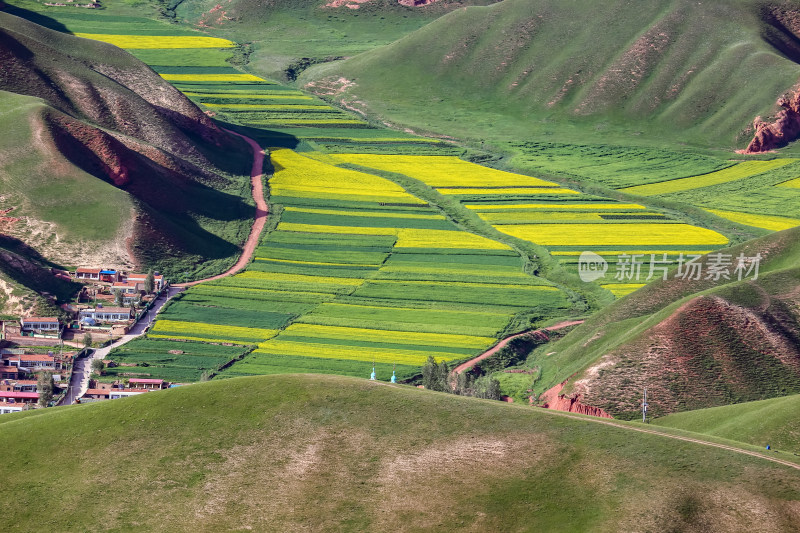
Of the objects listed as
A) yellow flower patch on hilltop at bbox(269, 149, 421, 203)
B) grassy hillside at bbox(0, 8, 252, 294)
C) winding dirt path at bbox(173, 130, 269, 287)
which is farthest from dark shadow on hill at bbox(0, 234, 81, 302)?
yellow flower patch on hilltop at bbox(269, 149, 421, 203)

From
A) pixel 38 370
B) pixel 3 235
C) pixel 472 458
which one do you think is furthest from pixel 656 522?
pixel 3 235

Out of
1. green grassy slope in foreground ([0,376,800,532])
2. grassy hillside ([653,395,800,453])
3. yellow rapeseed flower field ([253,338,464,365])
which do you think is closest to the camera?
green grassy slope in foreground ([0,376,800,532])

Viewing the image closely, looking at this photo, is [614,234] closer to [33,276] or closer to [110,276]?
[110,276]

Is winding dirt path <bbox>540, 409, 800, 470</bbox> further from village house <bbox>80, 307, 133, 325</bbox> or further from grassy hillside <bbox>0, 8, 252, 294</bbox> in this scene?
grassy hillside <bbox>0, 8, 252, 294</bbox>

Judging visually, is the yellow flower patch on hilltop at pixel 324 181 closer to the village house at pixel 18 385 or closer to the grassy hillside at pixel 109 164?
the grassy hillside at pixel 109 164

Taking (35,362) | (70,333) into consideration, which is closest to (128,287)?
(70,333)
